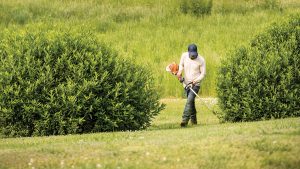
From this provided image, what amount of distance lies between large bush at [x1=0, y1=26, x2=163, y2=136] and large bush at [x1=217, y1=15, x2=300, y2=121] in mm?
2183

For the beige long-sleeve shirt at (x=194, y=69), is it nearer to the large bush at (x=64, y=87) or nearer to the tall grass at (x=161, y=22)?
the large bush at (x=64, y=87)

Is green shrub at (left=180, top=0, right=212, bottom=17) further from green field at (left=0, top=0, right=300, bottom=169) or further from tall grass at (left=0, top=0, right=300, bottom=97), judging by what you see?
green field at (left=0, top=0, right=300, bottom=169)

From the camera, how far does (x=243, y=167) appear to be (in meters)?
10.8

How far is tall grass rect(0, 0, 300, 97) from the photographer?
1340 inches

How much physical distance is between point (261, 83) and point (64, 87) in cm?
481

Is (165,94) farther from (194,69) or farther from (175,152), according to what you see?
(175,152)

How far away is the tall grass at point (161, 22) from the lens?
112ft

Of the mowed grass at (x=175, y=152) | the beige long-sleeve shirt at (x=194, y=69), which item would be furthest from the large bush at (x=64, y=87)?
the mowed grass at (x=175, y=152)

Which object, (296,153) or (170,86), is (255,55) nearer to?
(296,153)

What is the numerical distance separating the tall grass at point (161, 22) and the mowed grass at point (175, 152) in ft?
53.7

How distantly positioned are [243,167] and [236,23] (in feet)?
100

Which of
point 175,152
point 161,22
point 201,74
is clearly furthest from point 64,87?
point 161,22

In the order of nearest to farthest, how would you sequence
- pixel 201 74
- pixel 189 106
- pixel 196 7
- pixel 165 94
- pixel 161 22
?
1. pixel 201 74
2. pixel 189 106
3. pixel 165 94
4. pixel 161 22
5. pixel 196 7

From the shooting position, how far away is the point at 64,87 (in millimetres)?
17703
